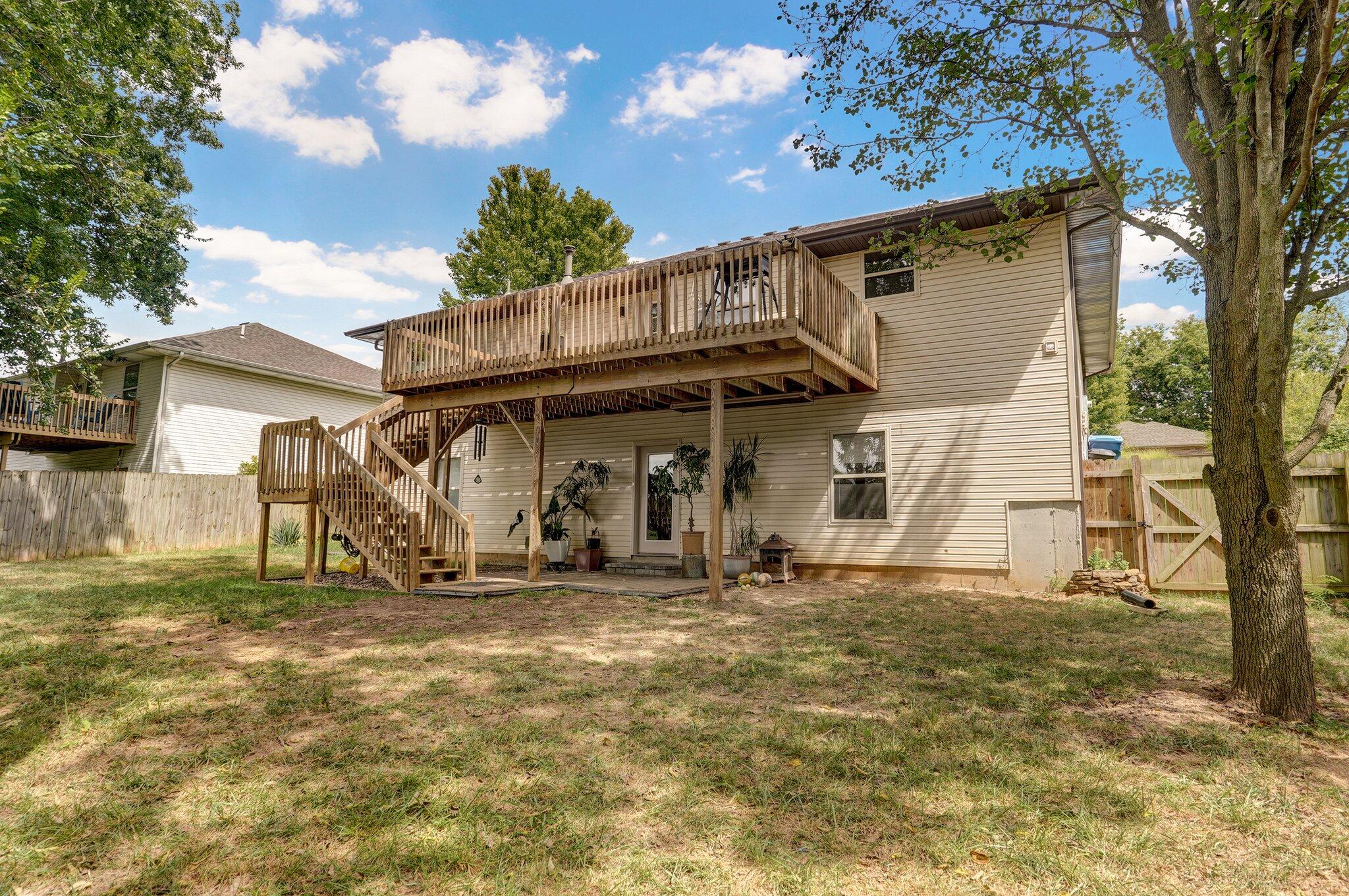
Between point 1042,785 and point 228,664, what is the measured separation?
18.6 feet

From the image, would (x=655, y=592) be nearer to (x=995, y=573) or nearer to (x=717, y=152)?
(x=995, y=573)

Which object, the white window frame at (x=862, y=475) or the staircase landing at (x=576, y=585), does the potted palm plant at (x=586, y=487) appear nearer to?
the staircase landing at (x=576, y=585)

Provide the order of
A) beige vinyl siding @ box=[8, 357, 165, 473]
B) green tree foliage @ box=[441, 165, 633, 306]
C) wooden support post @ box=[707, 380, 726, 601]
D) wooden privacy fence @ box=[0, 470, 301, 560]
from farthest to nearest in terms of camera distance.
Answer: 1. green tree foliage @ box=[441, 165, 633, 306]
2. beige vinyl siding @ box=[8, 357, 165, 473]
3. wooden privacy fence @ box=[0, 470, 301, 560]
4. wooden support post @ box=[707, 380, 726, 601]

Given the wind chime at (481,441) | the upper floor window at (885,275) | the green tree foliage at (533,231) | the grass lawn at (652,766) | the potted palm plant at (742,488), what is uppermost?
the green tree foliage at (533,231)

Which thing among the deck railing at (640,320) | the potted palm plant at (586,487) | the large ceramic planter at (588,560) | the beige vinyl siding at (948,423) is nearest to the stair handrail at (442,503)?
the deck railing at (640,320)

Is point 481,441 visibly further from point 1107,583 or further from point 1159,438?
point 1159,438

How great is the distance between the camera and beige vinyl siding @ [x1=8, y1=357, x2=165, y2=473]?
61.5 ft

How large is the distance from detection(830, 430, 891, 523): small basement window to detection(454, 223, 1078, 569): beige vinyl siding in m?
0.12

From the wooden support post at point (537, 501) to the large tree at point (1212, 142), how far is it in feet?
19.3

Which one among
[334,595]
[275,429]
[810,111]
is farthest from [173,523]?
[810,111]

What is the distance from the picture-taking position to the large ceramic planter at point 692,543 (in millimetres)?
11695

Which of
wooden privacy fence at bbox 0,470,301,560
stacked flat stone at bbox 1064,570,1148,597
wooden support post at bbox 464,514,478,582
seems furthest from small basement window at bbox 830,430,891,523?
wooden privacy fence at bbox 0,470,301,560

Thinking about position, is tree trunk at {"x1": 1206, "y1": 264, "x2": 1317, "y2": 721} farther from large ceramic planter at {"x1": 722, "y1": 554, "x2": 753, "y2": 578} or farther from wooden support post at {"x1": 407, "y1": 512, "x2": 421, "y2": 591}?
wooden support post at {"x1": 407, "y1": 512, "x2": 421, "y2": 591}

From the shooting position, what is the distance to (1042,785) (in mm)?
3051
